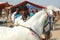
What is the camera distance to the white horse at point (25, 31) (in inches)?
134

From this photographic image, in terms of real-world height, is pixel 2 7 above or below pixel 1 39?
below

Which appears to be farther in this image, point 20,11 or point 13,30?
point 20,11

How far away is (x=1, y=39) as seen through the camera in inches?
128

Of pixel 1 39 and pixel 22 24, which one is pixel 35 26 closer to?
pixel 22 24

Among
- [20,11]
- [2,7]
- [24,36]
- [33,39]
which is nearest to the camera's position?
[24,36]

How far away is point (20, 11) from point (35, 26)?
1.86m

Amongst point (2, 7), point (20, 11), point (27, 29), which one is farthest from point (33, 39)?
point (2, 7)

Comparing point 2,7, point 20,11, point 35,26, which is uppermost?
point 35,26

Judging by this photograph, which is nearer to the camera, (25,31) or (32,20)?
(25,31)

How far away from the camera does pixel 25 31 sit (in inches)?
146

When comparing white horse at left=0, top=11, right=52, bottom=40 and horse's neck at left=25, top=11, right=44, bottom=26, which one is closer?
white horse at left=0, top=11, right=52, bottom=40

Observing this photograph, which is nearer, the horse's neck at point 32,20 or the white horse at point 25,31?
the white horse at point 25,31

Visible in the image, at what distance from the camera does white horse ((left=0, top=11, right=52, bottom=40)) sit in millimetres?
3395

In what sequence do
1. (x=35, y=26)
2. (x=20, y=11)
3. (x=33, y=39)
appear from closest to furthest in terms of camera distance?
(x=33, y=39) → (x=35, y=26) → (x=20, y=11)
